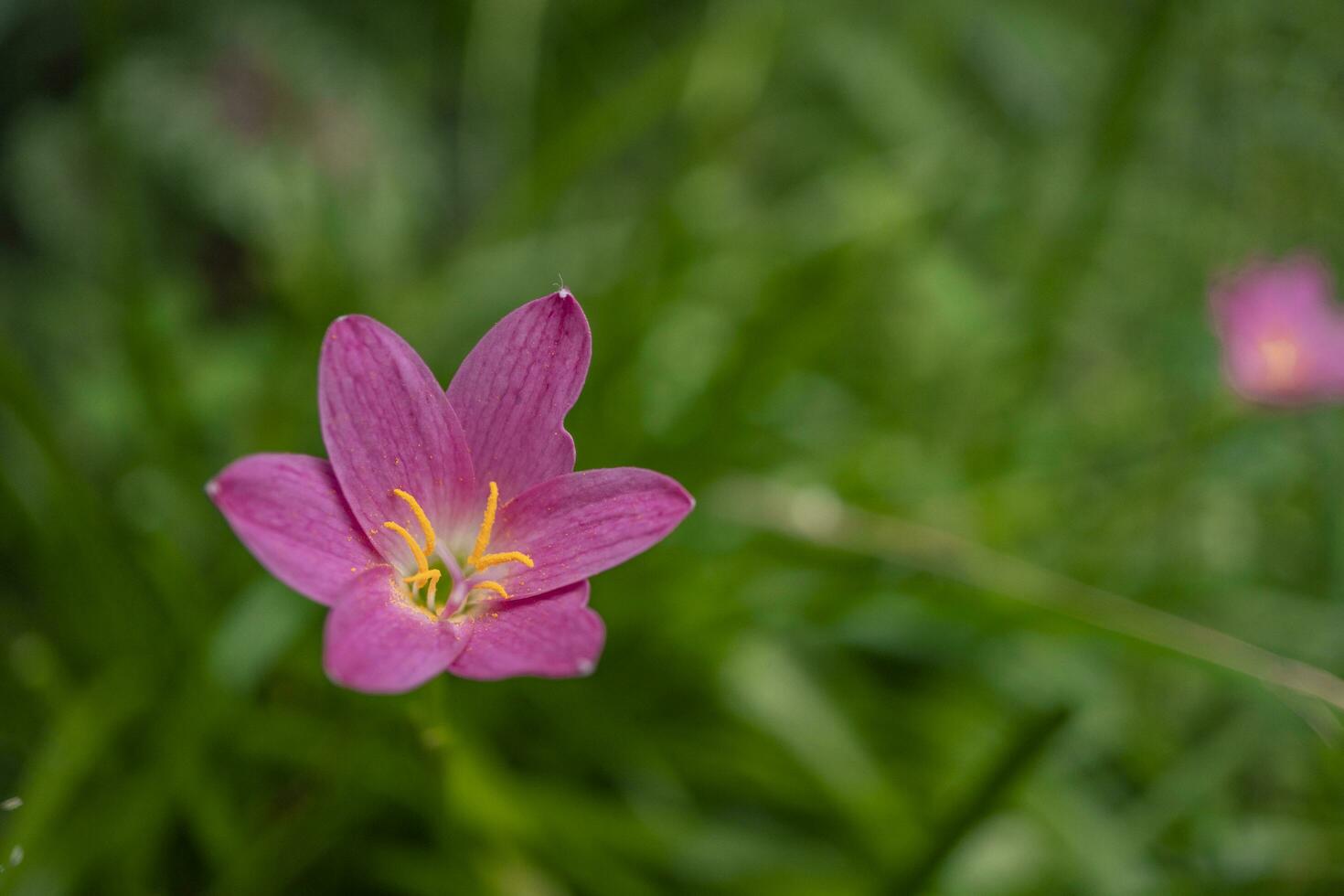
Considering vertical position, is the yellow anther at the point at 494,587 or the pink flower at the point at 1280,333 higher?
the pink flower at the point at 1280,333

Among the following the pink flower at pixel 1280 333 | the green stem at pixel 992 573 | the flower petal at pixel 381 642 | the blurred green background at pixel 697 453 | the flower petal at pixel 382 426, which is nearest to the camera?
the flower petal at pixel 381 642

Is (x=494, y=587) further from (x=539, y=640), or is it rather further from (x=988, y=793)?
(x=988, y=793)

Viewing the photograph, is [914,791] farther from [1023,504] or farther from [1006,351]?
[1006,351]

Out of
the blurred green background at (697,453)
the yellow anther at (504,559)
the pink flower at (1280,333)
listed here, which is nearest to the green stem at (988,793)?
the blurred green background at (697,453)

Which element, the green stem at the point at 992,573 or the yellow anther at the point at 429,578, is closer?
the yellow anther at the point at 429,578

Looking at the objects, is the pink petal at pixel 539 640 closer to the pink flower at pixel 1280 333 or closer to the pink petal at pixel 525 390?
the pink petal at pixel 525 390

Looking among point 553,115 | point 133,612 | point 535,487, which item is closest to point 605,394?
point 133,612

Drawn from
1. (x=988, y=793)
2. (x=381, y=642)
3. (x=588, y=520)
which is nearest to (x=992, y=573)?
(x=988, y=793)
